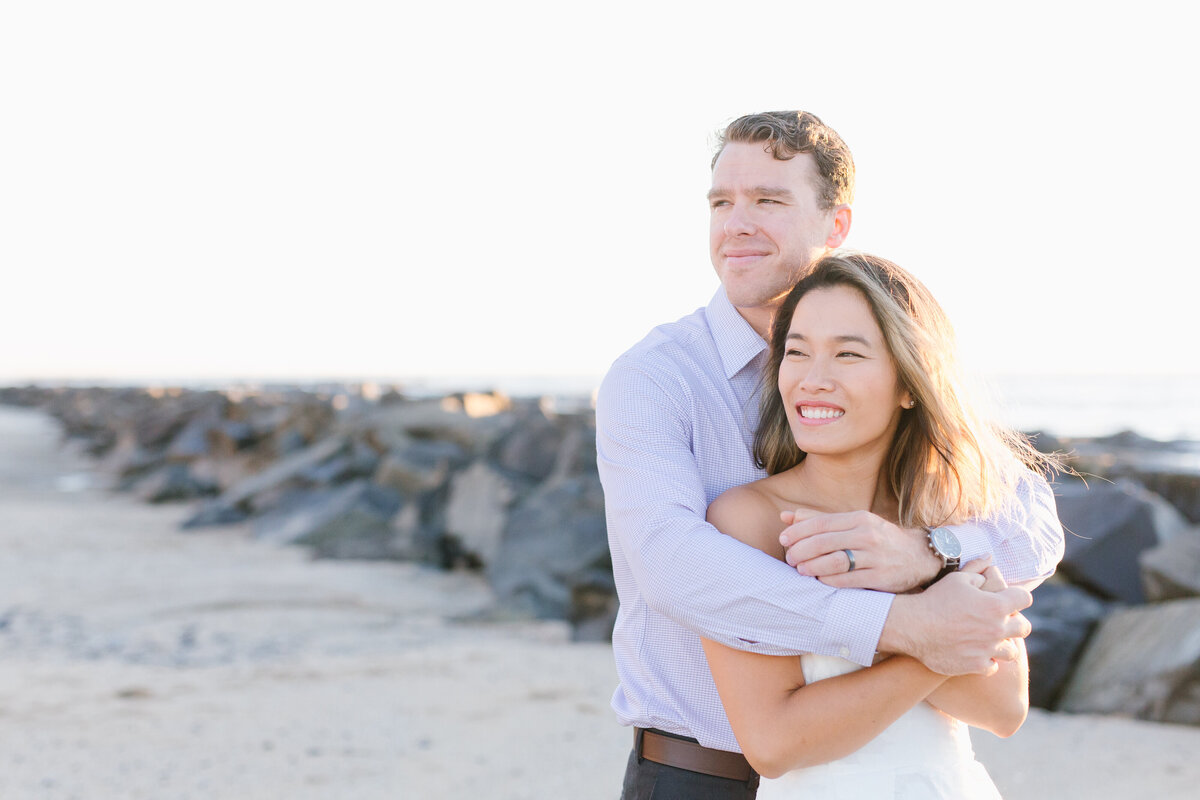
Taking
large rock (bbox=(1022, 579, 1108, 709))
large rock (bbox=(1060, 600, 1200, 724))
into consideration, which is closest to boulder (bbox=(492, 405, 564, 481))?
large rock (bbox=(1022, 579, 1108, 709))

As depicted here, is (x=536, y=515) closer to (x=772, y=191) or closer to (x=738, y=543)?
(x=772, y=191)

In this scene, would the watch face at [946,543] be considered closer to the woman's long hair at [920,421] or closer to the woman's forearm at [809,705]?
the woman's long hair at [920,421]

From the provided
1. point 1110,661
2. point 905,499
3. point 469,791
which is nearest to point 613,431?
point 905,499

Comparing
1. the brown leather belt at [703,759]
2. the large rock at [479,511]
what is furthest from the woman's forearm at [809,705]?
the large rock at [479,511]

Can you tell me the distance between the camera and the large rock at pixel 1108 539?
5.84m

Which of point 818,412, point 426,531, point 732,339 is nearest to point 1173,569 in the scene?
point 732,339

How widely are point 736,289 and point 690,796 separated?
112 cm

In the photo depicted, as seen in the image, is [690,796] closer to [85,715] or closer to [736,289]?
[736,289]

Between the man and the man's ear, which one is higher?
the man's ear

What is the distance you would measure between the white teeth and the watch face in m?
0.29

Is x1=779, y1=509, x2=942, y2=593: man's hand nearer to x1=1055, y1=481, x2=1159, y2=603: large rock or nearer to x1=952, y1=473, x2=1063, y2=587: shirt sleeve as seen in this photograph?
x1=952, y1=473, x2=1063, y2=587: shirt sleeve

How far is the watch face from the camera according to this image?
192 cm

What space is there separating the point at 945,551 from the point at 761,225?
0.88 m

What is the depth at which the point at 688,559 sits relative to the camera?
1.88 metres
